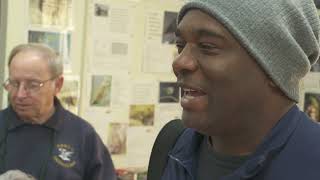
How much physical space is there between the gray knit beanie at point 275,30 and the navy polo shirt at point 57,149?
136 cm

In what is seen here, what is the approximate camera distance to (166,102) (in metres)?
2.73

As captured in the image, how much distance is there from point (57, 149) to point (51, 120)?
0.13 metres

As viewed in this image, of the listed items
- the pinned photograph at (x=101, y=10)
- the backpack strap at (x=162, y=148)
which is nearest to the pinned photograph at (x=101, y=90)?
the pinned photograph at (x=101, y=10)

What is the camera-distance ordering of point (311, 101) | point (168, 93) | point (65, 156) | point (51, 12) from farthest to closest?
1. point (311, 101)
2. point (168, 93)
3. point (51, 12)
4. point (65, 156)

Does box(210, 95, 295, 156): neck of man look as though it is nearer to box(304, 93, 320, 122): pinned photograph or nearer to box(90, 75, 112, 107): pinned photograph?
box(90, 75, 112, 107): pinned photograph

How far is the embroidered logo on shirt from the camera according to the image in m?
2.03

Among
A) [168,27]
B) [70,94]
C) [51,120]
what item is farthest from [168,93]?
[51,120]

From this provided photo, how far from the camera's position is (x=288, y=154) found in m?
0.77

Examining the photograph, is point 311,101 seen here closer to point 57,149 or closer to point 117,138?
point 117,138

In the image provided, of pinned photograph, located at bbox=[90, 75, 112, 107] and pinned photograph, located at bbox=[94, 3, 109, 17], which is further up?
pinned photograph, located at bbox=[94, 3, 109, 17]

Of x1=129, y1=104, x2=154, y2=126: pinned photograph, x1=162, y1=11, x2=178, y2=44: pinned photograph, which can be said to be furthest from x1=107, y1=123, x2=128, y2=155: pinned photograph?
x1=162, y1=11, x2=178, y2=44: pinned photograph

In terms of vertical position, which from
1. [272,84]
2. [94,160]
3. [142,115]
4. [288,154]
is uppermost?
[272,84]

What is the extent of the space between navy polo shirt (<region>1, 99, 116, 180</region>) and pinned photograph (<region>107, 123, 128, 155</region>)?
0.40 m

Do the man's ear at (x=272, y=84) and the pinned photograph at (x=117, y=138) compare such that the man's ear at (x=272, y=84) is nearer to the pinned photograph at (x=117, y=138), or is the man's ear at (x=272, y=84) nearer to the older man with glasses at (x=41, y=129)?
the older man with glasses at (x=41, y=129)
